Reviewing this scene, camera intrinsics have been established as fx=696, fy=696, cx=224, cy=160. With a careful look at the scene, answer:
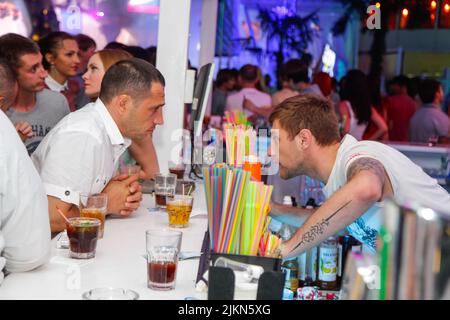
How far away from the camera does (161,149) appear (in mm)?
4020

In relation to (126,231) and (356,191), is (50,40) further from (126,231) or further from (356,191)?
(356,191)

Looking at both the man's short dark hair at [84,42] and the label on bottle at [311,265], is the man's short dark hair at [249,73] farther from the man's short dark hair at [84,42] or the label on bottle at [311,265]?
the label on bottle at [311,265]

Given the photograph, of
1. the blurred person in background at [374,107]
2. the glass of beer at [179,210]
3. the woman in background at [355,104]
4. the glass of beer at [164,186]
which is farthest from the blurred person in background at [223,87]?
the glass of beer at [179,210]

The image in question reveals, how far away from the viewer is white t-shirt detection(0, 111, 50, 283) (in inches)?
68.6

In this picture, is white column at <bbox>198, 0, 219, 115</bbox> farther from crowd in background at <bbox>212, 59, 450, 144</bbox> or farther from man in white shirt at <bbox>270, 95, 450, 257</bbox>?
man in white shirt at <bbox>270, 95, 450, 257</bbox>

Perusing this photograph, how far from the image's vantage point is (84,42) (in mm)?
5453

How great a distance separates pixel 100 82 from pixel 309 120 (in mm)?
1586

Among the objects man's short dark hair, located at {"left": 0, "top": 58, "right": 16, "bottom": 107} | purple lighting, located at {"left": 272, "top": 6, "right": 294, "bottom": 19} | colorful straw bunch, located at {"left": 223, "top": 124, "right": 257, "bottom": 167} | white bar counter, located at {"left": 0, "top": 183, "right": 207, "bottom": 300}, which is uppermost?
purple lighting, located at {"left": 272, "top": 6, "right": 294, "bottom": 19}

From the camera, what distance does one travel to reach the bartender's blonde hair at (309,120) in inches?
96.8

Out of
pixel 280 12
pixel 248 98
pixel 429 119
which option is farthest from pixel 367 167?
pixel 280 12

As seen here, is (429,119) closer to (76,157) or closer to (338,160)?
(338,160)

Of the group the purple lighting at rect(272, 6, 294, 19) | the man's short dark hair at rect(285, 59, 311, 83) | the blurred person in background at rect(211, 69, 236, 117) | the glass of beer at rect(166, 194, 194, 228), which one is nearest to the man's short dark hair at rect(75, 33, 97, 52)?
the man's short dark hair at rect(285, 59, 311, 83)

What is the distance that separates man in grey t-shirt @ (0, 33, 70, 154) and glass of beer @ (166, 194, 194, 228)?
159 cm

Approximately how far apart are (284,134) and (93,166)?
0.72 meters
